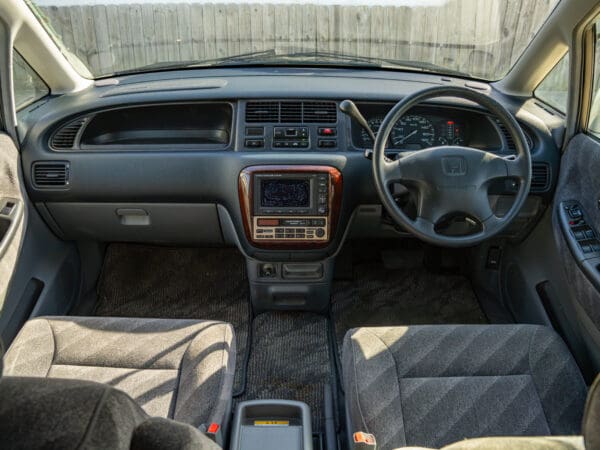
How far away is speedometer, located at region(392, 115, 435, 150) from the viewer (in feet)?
8.20

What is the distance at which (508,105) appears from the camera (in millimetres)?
2590

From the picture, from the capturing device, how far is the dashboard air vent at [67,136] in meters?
2.49

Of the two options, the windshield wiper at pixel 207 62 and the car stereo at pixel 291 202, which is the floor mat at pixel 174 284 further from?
the windshield wiper at pixel 207 62

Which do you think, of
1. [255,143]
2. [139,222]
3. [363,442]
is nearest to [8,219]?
[139,222]

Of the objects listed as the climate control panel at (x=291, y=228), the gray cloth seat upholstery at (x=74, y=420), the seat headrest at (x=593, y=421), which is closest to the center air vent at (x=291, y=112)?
the climate control panel at (x=291, y=228)

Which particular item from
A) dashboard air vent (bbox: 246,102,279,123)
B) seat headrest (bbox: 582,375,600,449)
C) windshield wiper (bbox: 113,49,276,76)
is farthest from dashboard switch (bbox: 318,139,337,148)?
seat headrest (bbox: 582,375,600,449)

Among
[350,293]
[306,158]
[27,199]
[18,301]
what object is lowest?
[350,293]

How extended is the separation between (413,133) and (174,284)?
156 centimetres

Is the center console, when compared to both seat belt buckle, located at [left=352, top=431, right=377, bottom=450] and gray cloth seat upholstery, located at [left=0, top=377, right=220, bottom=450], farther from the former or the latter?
gray cloth seat upholstery, located at [left=0, top=377, right=220, bottom=450]


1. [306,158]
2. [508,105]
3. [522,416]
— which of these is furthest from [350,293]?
[522,416]

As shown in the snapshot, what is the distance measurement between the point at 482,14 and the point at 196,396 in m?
2.18

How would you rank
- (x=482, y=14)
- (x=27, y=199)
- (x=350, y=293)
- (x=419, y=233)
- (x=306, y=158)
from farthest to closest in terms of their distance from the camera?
(x=350, y=293) < (x=482, y=14) < (x=27, y=199) < (x=306, y=158) < (x=419, y=233)

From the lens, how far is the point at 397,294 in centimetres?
314

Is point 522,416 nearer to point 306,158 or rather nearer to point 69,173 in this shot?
point 306,158
